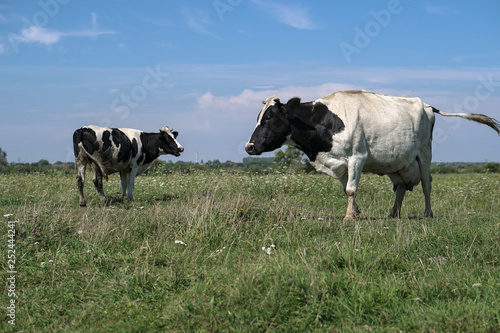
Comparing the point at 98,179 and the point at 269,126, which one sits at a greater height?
the point at 269,126

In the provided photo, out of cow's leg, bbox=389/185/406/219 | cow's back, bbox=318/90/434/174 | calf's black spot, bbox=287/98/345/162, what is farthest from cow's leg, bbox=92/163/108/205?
cow's leg, bbox=389/185/406/219

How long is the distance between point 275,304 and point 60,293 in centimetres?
271

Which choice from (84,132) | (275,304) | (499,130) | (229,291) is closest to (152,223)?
(229,291)

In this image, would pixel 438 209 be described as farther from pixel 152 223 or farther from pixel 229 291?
pixel 229 291

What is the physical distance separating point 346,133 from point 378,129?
80 centimetres

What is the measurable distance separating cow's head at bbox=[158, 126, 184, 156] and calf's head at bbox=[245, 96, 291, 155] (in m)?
7.59

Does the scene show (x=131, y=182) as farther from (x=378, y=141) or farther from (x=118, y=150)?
(x=378, y=141)

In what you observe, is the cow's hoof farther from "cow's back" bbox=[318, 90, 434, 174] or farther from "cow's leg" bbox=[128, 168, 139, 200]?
"cow's leg" bbox=[128, 168, 139, 200]

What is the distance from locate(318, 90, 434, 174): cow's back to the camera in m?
8.85

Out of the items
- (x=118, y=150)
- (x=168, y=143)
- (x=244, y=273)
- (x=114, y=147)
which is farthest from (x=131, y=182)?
(x=244, y=273)

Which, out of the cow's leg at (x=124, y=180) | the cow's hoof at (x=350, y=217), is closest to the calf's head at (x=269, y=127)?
the cow's hoof at (x=350, y=217)

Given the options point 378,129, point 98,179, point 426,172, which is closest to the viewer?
point 378,129

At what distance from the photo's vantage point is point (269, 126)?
9.10 meters

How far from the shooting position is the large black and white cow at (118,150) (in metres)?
12.8
